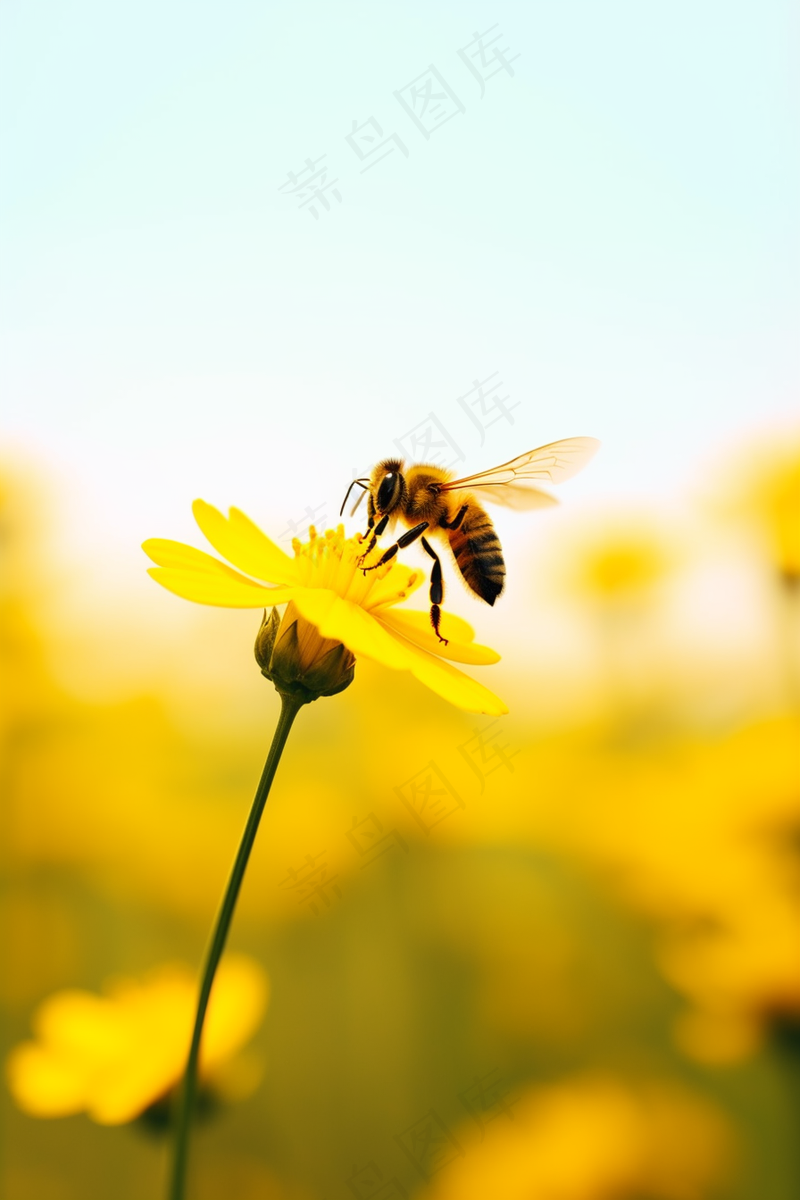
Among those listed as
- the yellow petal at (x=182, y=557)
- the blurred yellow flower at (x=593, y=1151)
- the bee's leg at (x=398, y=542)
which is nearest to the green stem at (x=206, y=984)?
the yellow petal at (x=182, y=557)

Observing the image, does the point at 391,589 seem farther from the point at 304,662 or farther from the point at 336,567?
the point at 304,662

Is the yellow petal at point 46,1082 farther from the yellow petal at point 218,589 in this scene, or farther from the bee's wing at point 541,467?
the bee's wing at point 541,467

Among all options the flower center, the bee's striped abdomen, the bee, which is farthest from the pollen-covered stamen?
the bee's striped abdomen

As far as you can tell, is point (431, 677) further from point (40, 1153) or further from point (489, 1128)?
point (40, 1153)

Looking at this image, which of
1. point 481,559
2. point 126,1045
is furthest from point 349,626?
point 126,1045

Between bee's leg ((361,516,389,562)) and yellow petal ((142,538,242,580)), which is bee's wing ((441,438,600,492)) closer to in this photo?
bee's leg ((361,516,389,562))

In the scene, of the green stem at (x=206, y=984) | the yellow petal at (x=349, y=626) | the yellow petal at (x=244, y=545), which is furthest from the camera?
the yellow petal at (x=244, y=545)

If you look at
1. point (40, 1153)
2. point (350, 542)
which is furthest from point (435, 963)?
point (350, 542)

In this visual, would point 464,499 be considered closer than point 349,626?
No
